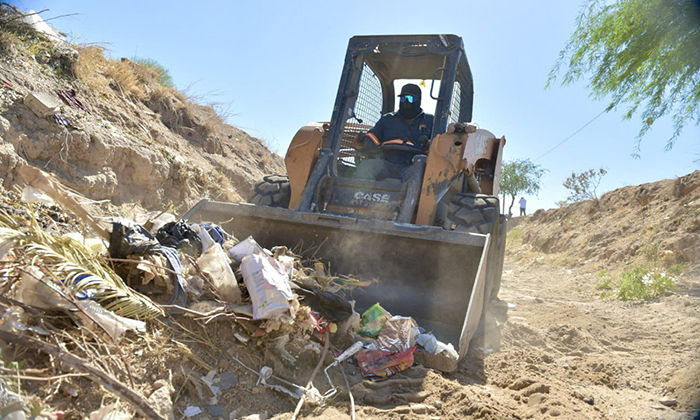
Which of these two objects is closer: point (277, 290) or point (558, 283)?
point (277, 290)

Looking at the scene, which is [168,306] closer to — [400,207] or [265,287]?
[265,287]

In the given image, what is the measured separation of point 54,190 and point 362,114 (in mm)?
3834

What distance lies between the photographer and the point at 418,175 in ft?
15.1

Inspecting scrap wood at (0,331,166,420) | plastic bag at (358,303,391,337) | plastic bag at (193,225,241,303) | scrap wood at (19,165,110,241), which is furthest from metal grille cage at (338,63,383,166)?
scrap wood at (0,331,166,420)

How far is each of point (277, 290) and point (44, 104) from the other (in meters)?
4.35

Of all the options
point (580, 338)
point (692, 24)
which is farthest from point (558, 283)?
point (580, 338)

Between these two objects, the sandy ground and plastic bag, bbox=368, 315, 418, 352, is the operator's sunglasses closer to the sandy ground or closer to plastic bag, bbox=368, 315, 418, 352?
the sandy ground

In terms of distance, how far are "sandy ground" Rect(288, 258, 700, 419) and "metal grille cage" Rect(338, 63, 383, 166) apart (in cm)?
230

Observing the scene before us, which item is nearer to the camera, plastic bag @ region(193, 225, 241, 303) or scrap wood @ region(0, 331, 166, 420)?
scrap wood @ region(0, 331, 166, 420)

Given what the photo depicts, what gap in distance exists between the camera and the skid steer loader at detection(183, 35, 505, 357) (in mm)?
3973

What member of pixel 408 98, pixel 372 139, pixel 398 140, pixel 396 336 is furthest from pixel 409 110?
pixel 396 336

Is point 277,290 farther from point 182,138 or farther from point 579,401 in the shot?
point 182,138

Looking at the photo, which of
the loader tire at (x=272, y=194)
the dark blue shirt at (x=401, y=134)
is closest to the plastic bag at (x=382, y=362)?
the loader tire at (x=272, y=194)

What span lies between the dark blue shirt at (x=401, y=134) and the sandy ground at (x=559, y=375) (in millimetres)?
1825
